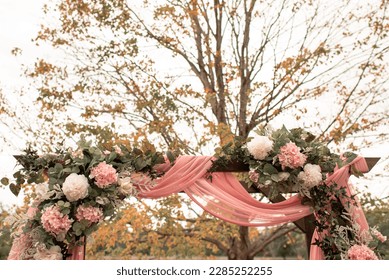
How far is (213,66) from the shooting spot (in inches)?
201

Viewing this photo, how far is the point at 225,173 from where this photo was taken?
3.01 metres

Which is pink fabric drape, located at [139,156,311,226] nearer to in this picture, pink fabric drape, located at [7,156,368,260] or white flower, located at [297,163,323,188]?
pink fabric drape, located at [7,156,368,260]

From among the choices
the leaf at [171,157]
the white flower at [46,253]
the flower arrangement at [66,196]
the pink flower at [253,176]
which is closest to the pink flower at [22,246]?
the flower arrangement at [66,196]

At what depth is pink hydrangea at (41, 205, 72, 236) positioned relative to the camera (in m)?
2.44

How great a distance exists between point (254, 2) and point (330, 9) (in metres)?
1.06

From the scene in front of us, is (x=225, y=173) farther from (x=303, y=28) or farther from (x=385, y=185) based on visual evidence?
(x=303, y=28)

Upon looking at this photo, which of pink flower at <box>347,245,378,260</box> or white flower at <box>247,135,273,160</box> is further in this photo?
white flower at <box>247,135,273,160</box>

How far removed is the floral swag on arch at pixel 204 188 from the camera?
2.55 metres

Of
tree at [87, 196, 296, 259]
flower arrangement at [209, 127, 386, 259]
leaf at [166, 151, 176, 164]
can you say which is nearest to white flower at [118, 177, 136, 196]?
Answer: leaf at [166, 151, 176, 164]

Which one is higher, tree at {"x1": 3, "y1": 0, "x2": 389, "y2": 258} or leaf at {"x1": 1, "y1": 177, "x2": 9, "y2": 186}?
tree at {"x1": 3, "y1": 0, "x2": 389, "y2": 258}

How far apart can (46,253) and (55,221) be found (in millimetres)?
264

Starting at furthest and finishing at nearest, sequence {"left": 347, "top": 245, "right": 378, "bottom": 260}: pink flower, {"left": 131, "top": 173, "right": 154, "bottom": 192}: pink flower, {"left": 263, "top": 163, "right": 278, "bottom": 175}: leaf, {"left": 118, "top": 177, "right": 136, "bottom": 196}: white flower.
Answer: {"left": 131, "top": 173, "right": 154, "bottom": 192}: pink flower → {"left": 263, "top": 163, "right": 278, "bottom": 175}: leaf → {"left": 118, "top": 177, "right": 136, "bottom": 196}: white flower → {"left": 347, "top": 245, "right": 378, "bottom": 260}: pink flower

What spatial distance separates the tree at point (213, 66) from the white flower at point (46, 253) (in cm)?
256
